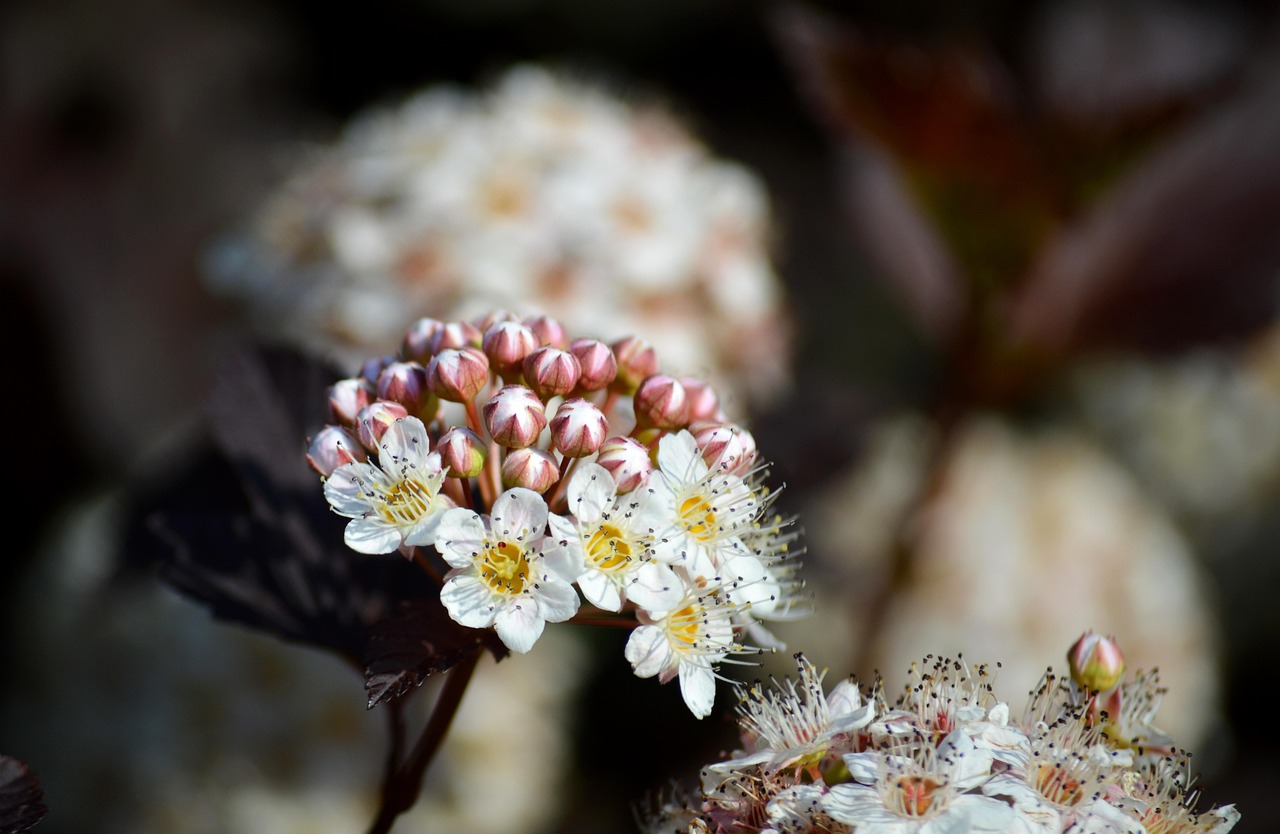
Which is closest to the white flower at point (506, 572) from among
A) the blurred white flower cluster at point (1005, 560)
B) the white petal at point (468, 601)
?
the white petal at point (468, 601)

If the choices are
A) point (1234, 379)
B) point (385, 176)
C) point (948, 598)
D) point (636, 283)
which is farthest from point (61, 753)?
point (1234, 379)

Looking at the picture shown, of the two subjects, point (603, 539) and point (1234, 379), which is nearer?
point (603, 539)

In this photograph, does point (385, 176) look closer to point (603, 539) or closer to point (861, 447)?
point (861, 447)

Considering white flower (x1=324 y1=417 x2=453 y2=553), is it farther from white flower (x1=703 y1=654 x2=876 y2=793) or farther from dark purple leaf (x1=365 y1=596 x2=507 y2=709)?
white flower (x1=703 y1=654 x2=876 y2=793)

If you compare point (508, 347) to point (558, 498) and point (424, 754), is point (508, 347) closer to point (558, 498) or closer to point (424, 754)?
point (558, 498)

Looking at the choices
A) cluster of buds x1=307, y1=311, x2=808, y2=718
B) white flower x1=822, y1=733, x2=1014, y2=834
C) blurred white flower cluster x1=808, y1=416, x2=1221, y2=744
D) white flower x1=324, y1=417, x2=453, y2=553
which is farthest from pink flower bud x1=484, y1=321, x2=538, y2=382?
blurred white flower cluster x1=808, y1=416, x2=1221, y2=744

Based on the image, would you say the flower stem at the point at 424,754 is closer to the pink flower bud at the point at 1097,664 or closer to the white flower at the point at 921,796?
the white flower at the point at 921,796

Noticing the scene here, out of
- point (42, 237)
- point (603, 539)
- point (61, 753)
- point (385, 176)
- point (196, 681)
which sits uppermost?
point (385, 176)

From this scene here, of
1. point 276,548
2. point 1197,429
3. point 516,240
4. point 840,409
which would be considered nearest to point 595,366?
point 276,548
